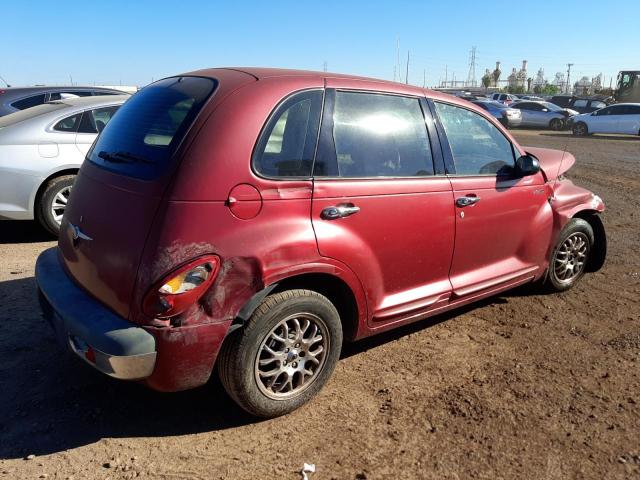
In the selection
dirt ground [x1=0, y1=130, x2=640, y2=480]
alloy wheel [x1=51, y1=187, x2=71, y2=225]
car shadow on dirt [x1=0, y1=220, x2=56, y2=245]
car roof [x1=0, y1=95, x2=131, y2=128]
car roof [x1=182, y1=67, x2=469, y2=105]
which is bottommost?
dirt ground [x1=0, y1=130, x2=640, y2=480]

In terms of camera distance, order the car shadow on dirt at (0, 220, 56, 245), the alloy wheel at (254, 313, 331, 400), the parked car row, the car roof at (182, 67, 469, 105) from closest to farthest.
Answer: the alloy wheel at (254, 313, 331, 400)
the car roof at (182, 67, 469, 105)
the car shadow on dirt at (0, 220, 56, 245)
the parked car row

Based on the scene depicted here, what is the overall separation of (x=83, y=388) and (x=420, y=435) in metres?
1.98

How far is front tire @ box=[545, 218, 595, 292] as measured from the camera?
4.64 m

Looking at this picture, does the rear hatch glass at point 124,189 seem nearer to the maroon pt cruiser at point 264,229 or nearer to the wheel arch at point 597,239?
the maroon pt cruiser at point 264,229

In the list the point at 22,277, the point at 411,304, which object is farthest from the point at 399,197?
the point at 22,277

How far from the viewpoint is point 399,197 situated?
3.26 meters

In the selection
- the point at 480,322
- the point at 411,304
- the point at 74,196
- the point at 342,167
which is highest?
the point at 342,167

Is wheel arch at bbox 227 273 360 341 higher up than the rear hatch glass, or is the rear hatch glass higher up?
the rear hatch glass

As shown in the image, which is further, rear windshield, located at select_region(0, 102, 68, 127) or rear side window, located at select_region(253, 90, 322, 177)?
rear windshield, located at select_region(0, 102, 68, 127)

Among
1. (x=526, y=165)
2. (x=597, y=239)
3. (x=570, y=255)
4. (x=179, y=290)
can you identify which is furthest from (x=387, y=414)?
(x=597, y=239)

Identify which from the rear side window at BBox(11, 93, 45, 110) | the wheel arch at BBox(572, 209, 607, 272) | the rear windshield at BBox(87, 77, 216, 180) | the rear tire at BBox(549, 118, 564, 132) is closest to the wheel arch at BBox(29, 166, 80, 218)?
the rear windshield at BBox(87, 77, 216, 180)

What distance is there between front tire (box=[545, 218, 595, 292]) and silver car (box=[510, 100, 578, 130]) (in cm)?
2571

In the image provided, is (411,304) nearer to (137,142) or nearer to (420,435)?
(420,435)

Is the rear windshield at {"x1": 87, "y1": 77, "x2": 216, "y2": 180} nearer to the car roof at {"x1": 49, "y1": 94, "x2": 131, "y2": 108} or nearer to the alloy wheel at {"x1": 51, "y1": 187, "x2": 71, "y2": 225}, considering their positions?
the alloy wheel at {"x1": 51, "y1": 187, "x2": 71, "y2": 225}
